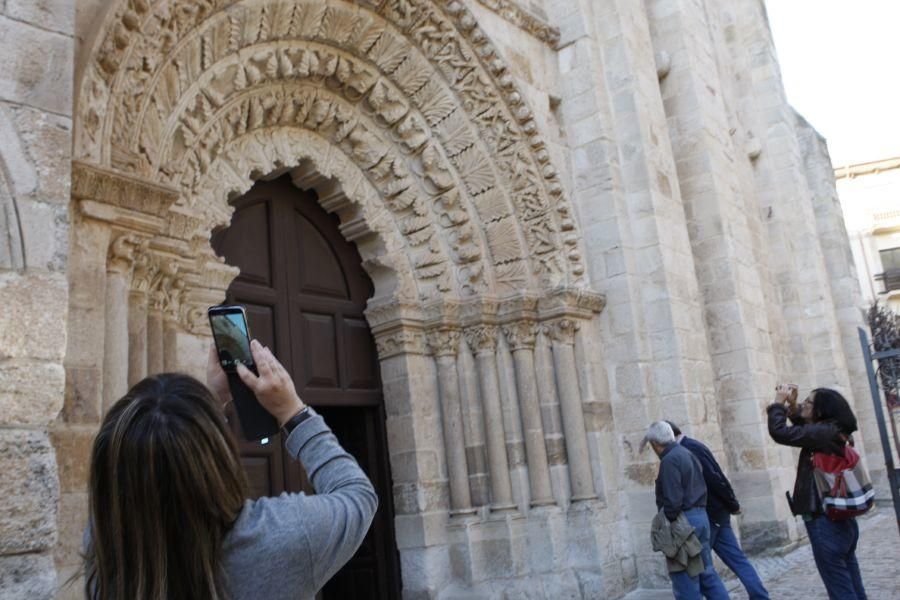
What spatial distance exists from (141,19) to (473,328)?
361 centimetres

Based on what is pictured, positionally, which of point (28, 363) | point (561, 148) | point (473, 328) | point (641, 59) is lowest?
point (28, 363)

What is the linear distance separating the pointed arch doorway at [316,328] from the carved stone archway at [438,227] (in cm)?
18

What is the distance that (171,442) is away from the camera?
1.12m

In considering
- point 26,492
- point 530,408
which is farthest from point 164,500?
point 530,408

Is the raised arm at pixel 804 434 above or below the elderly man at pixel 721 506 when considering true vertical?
above

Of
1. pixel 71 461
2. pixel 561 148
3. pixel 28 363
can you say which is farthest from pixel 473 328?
pixel 28 363

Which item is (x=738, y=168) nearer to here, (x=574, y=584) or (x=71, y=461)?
(x=574, y=584)

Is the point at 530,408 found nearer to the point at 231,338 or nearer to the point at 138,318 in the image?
the point at 138,318

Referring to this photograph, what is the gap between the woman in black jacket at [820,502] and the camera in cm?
409

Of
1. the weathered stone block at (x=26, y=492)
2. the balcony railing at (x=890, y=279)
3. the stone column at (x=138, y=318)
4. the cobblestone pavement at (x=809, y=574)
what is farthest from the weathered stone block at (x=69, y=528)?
the balcony railing at (x=890, y=279)

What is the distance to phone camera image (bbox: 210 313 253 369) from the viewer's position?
1.39 m

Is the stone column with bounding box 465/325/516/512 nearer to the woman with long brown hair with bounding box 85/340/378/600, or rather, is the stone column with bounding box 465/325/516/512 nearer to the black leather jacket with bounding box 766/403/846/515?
the black leather jacket with bounding box 766/403/846/515

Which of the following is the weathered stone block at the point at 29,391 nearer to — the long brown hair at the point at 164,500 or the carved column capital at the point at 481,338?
the long brown hair at the point at 164,500

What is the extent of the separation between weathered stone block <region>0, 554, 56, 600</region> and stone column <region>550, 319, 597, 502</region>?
4.65 meters
